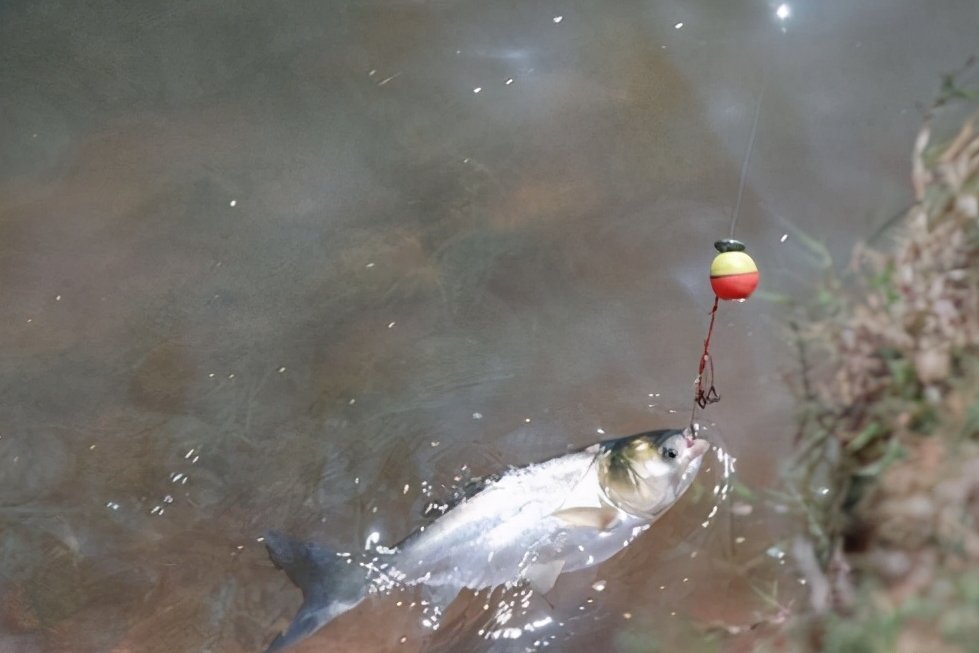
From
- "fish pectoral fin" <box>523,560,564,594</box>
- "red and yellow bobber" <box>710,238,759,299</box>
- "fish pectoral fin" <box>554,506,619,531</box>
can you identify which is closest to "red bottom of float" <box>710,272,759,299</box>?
"red and yellow bobber" <box>710,238,759,299</box>

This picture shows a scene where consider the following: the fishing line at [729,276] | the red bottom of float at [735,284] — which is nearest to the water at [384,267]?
the fishing line at [729,276]

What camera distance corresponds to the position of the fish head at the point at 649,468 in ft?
8.54

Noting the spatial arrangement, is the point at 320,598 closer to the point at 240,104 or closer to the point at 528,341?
the point at 528,341

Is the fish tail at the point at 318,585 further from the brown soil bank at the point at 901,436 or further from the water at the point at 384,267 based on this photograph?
the brown soil bank at the point at 901,436

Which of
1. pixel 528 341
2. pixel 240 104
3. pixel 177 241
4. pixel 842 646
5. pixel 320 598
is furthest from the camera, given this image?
pixel 240 104

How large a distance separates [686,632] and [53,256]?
2.74 meters

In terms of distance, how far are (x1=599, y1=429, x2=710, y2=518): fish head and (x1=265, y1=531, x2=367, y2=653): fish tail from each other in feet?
2.81

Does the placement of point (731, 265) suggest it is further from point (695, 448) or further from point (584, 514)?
point (584, 514)

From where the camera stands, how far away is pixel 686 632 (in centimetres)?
257

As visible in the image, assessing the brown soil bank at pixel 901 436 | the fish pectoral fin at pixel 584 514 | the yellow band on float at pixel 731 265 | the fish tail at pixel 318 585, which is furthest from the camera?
the fish pectoral fin at pixel 584 514

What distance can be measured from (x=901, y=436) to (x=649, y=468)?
0.73 metres

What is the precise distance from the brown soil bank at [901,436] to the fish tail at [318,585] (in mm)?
1302

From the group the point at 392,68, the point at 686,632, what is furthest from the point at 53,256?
the point at 686,632

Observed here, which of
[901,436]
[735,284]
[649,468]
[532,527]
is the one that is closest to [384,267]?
[532,527]
